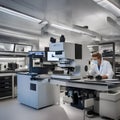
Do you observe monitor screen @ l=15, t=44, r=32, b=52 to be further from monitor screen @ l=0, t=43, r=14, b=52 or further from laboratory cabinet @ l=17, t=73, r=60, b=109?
laboratory cabinet @ l=17, t=73, r=60, b=109

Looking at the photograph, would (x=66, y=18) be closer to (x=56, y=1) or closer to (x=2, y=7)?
(x=56, y=1)

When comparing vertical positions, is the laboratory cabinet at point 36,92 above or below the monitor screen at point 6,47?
below

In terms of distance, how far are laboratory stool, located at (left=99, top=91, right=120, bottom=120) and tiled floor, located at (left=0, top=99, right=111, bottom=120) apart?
0.23 meters

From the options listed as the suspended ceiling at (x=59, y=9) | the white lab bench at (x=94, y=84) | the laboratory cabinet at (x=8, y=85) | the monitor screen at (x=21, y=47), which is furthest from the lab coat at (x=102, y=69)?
the monitor screen at (x=21, y=47)

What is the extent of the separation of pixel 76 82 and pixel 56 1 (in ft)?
6.80

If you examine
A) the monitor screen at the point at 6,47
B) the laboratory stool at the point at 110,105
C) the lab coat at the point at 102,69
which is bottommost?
the laboratory stool at the point at 110,105

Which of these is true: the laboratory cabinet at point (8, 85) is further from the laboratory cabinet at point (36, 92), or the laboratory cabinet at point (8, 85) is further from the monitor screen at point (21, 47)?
the monitor screen at point (21, 47)

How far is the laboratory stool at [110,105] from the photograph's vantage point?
3.21 meters

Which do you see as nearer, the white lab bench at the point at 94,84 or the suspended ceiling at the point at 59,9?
the white lab bench at the point at 94,84

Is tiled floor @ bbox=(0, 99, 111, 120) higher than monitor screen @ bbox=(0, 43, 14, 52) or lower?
lower

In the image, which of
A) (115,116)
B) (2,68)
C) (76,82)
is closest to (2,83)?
(2,68)

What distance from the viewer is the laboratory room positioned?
9.61 ft

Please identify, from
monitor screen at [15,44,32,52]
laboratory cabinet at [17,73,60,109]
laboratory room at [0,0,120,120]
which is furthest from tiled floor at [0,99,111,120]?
monitor screen at [15,44,32,52]

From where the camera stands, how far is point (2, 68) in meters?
5.59
